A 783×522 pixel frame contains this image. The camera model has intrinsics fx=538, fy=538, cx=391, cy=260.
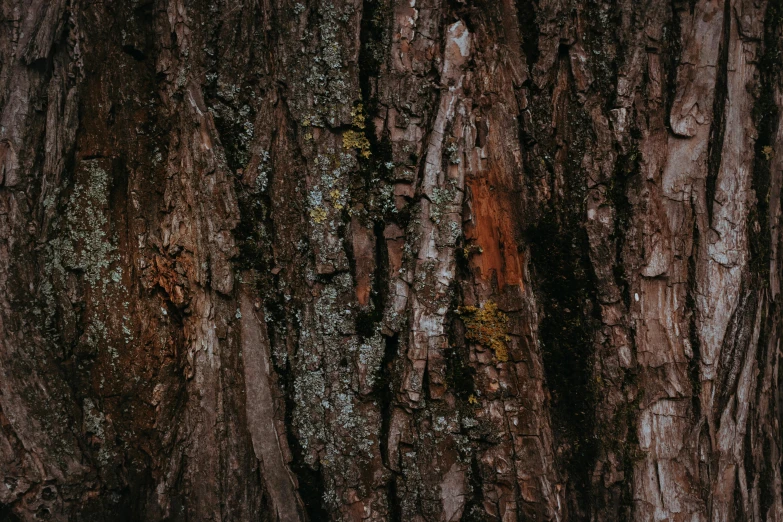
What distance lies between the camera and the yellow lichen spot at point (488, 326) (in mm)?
1946

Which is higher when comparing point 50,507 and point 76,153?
point 76,153

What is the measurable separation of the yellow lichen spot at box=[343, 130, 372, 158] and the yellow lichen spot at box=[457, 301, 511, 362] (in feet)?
2.20

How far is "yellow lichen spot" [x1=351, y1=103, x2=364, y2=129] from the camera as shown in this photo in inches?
77.2

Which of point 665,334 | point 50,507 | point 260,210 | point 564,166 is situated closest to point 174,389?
point 50,507

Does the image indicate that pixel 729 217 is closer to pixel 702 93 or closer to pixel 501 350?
pixel 702 93

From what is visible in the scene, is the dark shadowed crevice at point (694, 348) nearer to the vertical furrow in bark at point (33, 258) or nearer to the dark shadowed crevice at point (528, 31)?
the dark shadowed crevice at point (528, 31)

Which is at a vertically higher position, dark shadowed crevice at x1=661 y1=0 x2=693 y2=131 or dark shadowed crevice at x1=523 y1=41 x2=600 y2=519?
dark shadowed crevice at x1=661 y1=0 x2=693 y2=131

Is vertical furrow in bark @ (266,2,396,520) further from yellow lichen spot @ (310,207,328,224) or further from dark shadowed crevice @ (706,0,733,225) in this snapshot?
dark shadowed crevice @ (706,0,733,225)

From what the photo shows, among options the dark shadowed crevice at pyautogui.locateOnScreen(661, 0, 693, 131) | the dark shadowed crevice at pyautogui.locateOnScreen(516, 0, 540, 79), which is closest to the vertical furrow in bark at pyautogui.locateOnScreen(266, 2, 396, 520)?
the dark shadowed crevice at pyautogui.locateOnScreen(516, 0, 540, 79)

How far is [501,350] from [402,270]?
1.52 feet

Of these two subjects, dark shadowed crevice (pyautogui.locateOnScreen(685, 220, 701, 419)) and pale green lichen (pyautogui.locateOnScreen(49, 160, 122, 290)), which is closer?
dark shadowed crevice (pyautogui.locateOnScreen(685, 220, 701, 419))

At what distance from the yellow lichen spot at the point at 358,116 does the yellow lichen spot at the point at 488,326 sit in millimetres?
765

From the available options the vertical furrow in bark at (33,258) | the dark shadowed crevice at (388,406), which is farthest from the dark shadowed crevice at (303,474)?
the vertical furrow in bark at (33,258)

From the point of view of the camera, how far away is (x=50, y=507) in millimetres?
1982
